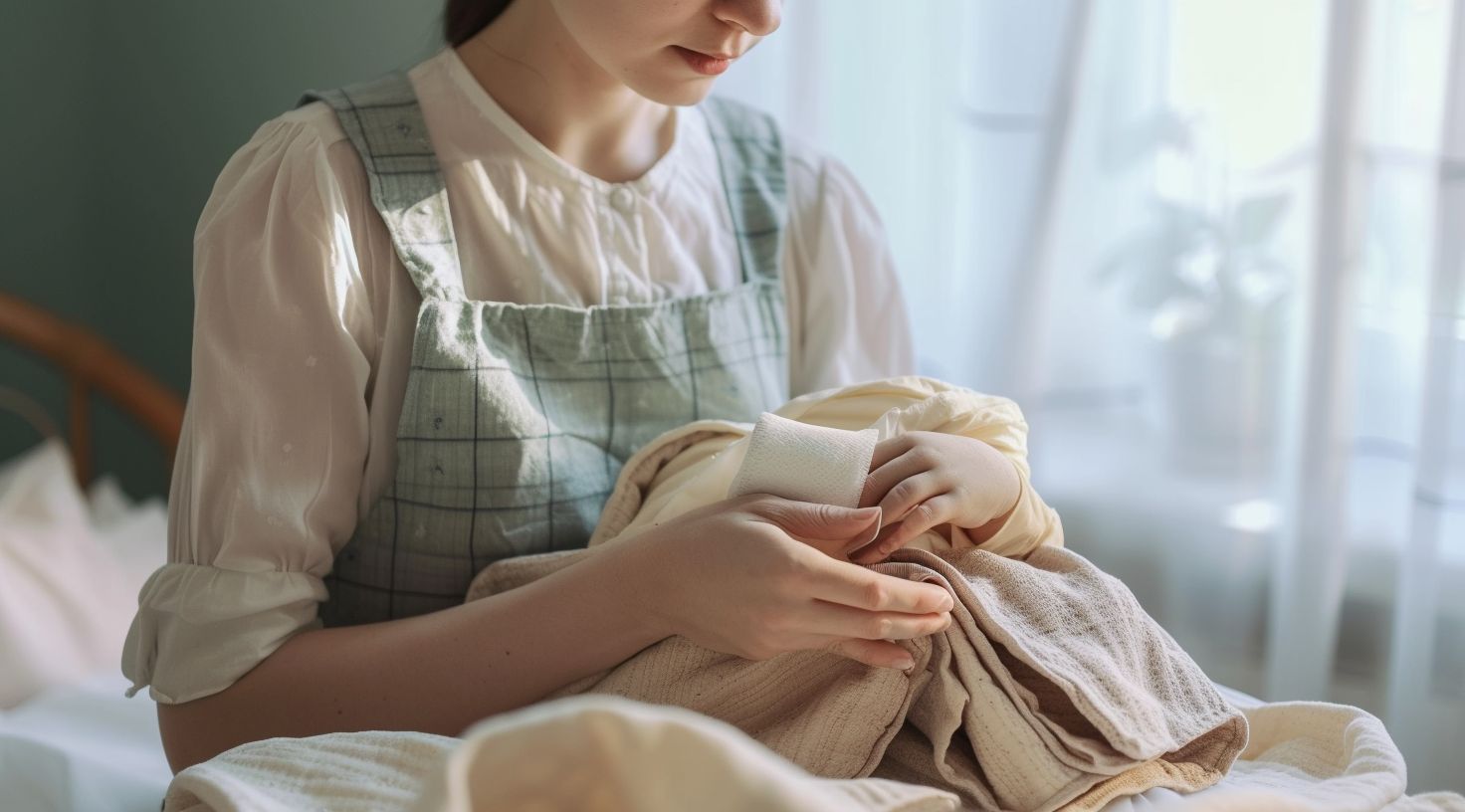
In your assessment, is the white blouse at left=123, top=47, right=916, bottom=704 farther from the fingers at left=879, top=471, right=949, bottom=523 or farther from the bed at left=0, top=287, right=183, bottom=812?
A: the fingers at left=879, top=471, right=949, bottom=523

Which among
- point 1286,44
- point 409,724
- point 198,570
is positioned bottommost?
point 409,724

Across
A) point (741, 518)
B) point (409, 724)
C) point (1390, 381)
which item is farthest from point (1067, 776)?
point (1390, 381)

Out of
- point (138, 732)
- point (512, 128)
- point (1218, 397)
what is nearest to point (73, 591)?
point (138, 732)

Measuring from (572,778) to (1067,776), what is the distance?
1.01 ft

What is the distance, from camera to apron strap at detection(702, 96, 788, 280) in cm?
120

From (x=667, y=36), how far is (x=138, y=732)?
31.4 inches

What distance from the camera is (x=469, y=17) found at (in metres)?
1.14

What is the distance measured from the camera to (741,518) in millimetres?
823

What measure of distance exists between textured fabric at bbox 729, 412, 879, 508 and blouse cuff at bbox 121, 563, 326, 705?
350mm

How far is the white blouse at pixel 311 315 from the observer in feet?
3.12

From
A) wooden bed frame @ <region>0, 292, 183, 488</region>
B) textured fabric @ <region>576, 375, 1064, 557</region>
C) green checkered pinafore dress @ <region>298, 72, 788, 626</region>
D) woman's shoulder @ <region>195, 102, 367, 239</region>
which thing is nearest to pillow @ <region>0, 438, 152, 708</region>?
wooden bed frame @ <region>0, 292, 183, 488</region>

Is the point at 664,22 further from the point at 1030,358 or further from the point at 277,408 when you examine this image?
the point at 1030,358

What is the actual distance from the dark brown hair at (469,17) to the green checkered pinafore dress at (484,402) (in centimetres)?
8

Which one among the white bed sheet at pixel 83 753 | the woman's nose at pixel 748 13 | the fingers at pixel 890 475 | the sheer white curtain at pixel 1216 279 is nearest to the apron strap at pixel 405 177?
the woman's nose at pixel 748 13
